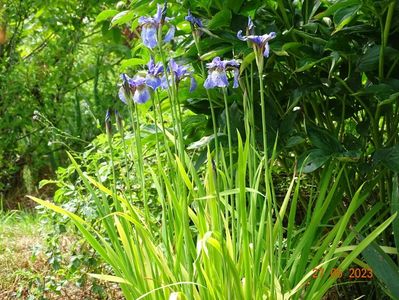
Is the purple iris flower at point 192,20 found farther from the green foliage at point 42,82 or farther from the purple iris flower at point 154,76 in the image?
the green foliage at point 42,82

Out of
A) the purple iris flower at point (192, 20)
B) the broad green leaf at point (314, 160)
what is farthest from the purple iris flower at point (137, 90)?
the broad green leaf at point (314, 160)

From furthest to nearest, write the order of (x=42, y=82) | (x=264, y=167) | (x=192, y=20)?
(x=42, y=82) → (x=264, y=167) → (x=192, y=20)

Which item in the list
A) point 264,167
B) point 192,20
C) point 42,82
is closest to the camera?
point 192,20

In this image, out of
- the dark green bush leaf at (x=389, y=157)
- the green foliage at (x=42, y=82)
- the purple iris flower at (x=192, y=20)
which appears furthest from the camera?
the green foliage at (x=42, y=82)

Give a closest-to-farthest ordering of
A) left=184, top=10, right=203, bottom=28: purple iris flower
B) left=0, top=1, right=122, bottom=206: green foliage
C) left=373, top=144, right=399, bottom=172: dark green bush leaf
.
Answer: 1. left=184, top=10, right=203, bottom=28: purple iris flower
2. left=373, top=144, right=399, bottom=172: dark green bush leaf
3. left=0, top=1, right=122, bottom=206: green foliage

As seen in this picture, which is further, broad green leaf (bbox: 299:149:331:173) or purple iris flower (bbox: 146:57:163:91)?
broad green leaf (bbox: 299:149:331:173)

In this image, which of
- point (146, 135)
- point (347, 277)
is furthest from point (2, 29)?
point (347, 277)

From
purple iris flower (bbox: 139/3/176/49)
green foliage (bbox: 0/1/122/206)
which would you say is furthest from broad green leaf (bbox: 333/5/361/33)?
green foliage (bbox: 0/1/122/206)

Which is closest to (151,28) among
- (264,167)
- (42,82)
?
(264,167)

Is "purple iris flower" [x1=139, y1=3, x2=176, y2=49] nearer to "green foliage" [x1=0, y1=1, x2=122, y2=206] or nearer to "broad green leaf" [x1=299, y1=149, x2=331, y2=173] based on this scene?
"broad green leaf" [x1=299, y1=149, x2=331, y2=173]

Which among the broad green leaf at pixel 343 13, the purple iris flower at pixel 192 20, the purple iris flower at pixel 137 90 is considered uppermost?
the purple iris flower at pixel 192 20

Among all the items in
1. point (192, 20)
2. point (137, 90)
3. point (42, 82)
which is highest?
point (192, 20)

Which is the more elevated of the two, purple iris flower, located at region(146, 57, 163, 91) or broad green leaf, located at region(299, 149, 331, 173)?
purple iris flower, located at region(146, 57, 163, 91)

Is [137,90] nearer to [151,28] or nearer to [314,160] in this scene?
[151,28]
